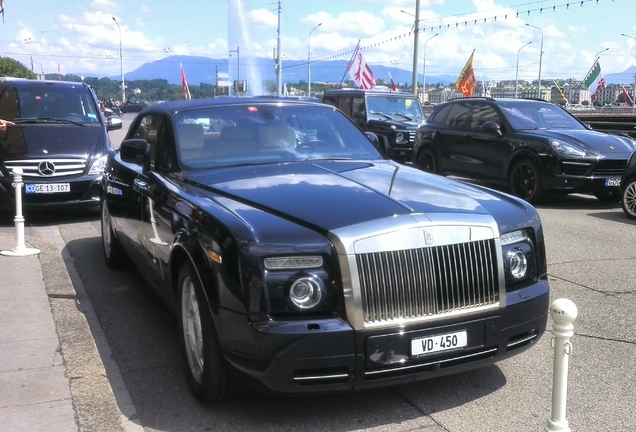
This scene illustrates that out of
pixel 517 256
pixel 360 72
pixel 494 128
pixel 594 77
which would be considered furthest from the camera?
pixel 594 77

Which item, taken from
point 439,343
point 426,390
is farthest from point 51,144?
point 439,343

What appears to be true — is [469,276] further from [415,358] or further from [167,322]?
[167,322]

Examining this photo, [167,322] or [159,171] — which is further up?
[159,171]

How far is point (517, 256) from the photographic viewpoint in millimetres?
3736

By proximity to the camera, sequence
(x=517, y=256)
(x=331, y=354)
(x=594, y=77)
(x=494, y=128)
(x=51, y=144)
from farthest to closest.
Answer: (x=594, y=77) < (x=494, y=128) < (x=51, y=144) < (x=517, y=256) < (x=331, y=354)

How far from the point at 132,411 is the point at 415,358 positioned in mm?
1568

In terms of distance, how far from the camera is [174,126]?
499cm

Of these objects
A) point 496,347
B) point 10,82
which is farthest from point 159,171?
point 10,82

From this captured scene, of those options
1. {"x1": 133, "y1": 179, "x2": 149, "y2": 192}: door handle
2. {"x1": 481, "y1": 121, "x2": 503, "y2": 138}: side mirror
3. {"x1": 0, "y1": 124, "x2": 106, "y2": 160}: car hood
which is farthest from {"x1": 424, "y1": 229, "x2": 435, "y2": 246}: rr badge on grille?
{"x1": 481, "y1": 121, "x2": 503, "y2": 138}: side mirror

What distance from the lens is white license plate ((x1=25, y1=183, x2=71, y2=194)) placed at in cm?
930

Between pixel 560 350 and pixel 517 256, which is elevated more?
pixel 517 256

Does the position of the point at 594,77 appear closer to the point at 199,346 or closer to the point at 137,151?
the point at 137,151

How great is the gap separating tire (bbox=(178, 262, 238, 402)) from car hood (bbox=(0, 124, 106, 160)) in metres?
6.34

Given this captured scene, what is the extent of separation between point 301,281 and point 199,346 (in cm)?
85
